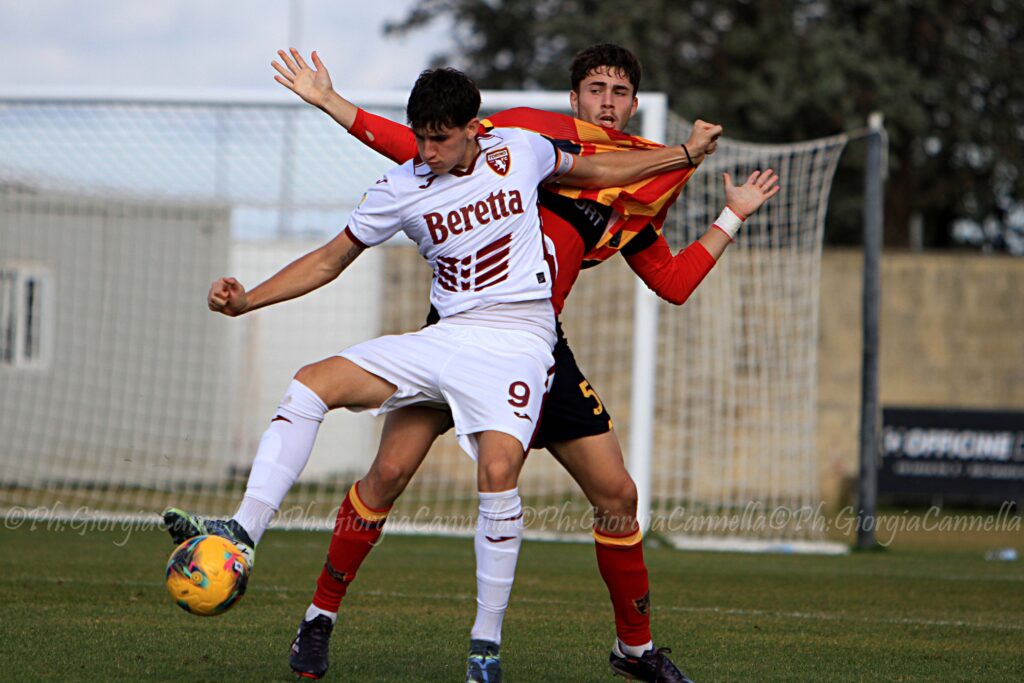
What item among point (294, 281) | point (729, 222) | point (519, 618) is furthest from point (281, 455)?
point (519, 618)

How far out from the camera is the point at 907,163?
2230 cm

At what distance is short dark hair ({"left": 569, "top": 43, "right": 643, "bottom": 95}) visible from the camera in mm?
5277

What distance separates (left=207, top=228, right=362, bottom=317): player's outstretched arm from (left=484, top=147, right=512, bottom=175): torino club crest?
21.6 inches

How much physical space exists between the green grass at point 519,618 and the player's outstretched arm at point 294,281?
1309 mm

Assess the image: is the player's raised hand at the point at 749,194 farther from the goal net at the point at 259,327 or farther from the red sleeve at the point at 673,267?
the goal net at the point at 259,327

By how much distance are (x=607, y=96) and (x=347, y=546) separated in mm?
2084

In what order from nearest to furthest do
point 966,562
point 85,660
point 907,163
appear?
point 85,660 < point 966,562 < point 907,163

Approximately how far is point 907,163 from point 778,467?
366 inches

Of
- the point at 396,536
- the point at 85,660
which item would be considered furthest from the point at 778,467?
the point at 85,660

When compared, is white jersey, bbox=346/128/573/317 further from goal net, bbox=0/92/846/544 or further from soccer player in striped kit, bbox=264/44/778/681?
goal net, bbox=0/92/846/544

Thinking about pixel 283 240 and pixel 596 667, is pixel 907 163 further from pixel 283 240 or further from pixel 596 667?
pixel 596 667

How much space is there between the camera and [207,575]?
3.80 m

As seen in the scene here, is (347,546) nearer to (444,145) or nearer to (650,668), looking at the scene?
(650,668)

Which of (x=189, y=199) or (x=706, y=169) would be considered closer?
(x=706, y=169)
